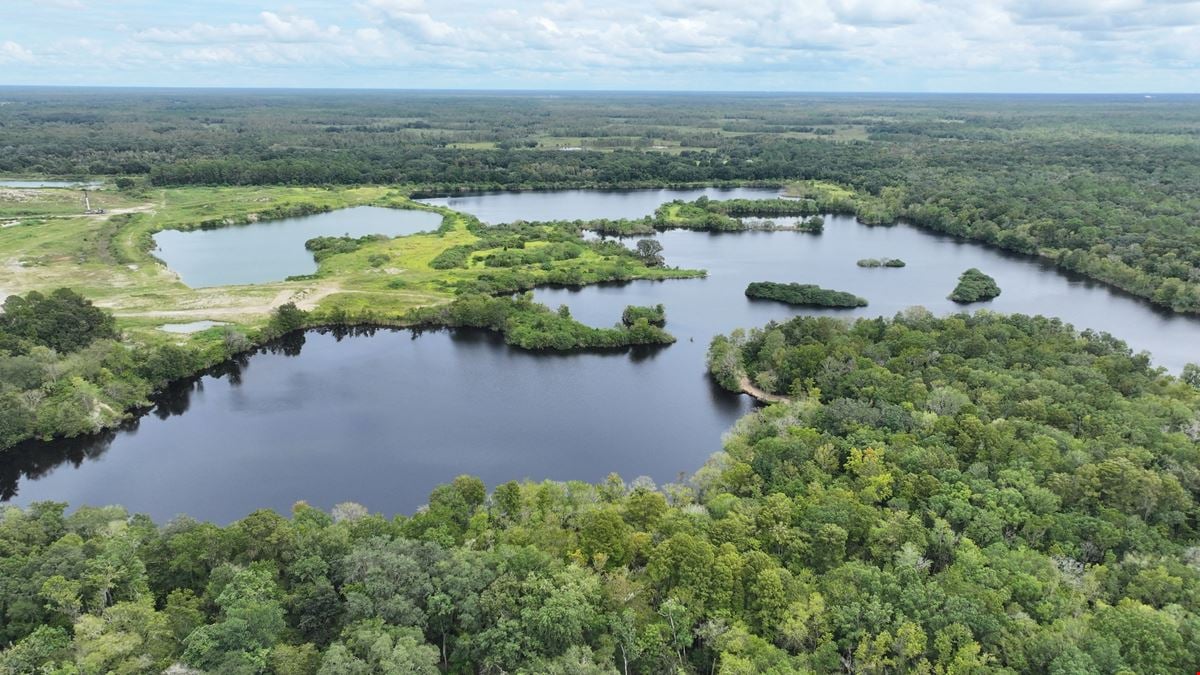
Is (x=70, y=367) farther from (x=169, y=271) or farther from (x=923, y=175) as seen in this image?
(x=923, y=175)

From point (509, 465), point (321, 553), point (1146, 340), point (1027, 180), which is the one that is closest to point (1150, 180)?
point (1027, 180)

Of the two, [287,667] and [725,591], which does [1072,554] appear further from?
[287,667]

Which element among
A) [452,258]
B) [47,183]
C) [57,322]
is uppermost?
[47,183]

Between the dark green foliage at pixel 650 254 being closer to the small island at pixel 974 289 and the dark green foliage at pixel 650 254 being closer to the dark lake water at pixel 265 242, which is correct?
the small island at pixel 974 289

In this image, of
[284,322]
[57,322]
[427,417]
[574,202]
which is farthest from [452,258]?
[574,202]

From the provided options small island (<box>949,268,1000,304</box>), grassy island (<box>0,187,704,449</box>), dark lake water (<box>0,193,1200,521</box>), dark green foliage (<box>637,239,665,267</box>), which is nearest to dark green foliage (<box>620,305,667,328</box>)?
grassy island (<box>0,187,704,449</box>)

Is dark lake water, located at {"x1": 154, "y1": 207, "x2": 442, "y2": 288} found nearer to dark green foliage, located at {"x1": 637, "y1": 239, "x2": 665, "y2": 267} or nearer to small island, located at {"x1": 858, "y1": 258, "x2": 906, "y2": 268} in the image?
dark green foliage, located at {"x1": 637, "y1": 239, "x2": 665, "y2": 267}

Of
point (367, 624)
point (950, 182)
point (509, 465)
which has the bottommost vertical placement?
point (509, 465)
